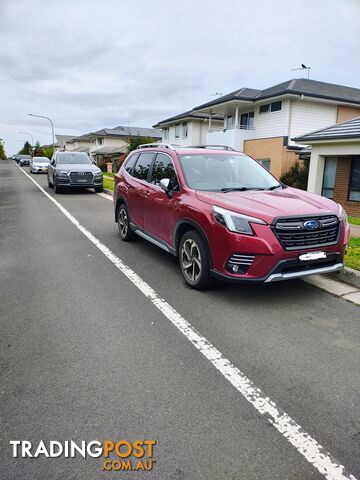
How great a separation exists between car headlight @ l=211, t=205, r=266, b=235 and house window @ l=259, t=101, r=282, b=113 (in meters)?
23.4

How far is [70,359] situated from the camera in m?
3.19

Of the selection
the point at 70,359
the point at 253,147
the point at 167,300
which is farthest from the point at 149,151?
the point at 253,147

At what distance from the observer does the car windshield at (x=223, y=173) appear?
5.14 meters

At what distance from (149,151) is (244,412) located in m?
5.05

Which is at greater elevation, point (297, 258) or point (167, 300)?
point (297, 258)

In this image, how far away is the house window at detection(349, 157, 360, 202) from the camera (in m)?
14.3

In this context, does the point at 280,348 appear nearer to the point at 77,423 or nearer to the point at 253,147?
the point at 77,423

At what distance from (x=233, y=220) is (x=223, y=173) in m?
1.45

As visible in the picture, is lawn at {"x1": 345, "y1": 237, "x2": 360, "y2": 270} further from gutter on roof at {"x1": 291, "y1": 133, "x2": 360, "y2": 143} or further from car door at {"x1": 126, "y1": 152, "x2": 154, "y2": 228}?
gutter on roof at {"x1": 291, "y1": 133, "x2": 360, "y2": 143}

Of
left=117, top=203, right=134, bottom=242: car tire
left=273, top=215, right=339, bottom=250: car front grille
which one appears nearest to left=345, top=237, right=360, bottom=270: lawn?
left=273, top=215, right=339, bottom=250: car front grille

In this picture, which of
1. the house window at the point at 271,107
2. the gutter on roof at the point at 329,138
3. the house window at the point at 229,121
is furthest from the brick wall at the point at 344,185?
the house window at the point at 229,121

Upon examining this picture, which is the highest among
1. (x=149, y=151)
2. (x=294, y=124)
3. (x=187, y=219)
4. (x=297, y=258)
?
(x=294, y=124)

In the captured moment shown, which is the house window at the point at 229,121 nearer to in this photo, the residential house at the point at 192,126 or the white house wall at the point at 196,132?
the residential house at the point at 192,126

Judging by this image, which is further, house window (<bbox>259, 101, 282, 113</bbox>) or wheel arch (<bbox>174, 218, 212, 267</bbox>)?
house window (<bbox>259, 101, 282, 113</bbox>)
